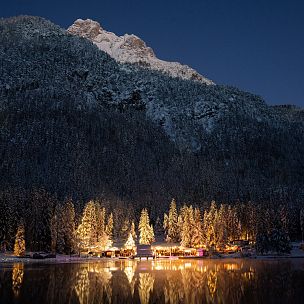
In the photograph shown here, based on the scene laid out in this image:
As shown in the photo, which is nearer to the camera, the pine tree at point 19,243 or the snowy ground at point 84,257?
the snowy ground at point 84,257

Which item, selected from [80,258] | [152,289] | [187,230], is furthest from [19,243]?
[152,289]

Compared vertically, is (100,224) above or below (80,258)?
A: above

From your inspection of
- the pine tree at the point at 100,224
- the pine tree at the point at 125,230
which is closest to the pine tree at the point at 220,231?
the pine tree at the point at 100,224

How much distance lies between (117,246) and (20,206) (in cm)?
4764

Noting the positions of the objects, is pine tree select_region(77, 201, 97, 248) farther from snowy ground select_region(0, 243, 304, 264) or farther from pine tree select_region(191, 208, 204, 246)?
pine tree select_region(191, 208, 204, 246)

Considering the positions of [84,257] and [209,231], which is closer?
[84,257]

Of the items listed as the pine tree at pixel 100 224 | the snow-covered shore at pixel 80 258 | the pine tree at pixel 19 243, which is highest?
the pine tree at pixel 100 224

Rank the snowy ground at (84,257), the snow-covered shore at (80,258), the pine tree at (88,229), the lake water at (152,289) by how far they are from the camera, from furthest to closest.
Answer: the pine tree at (88,229)
the snowy ground at (84,257)
the snow-covered shore at (80,258)
the lake water at (152,289)

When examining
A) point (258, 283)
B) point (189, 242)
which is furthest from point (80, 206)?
point (258, 283)

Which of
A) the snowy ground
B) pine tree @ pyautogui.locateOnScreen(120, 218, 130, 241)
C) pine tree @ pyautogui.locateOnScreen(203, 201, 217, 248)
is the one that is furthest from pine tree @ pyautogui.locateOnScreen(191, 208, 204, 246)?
pine tree @ pyautogui.locateOnScreen(120, 218, 130, 241)

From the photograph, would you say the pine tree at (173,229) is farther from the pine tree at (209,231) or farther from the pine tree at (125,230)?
the pine tree at (209,231)

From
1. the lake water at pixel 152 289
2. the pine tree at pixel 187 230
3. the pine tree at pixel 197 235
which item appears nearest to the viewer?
the lake water at pixel 152 289

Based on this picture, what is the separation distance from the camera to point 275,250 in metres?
148

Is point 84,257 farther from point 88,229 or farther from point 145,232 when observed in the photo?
point 145,232
